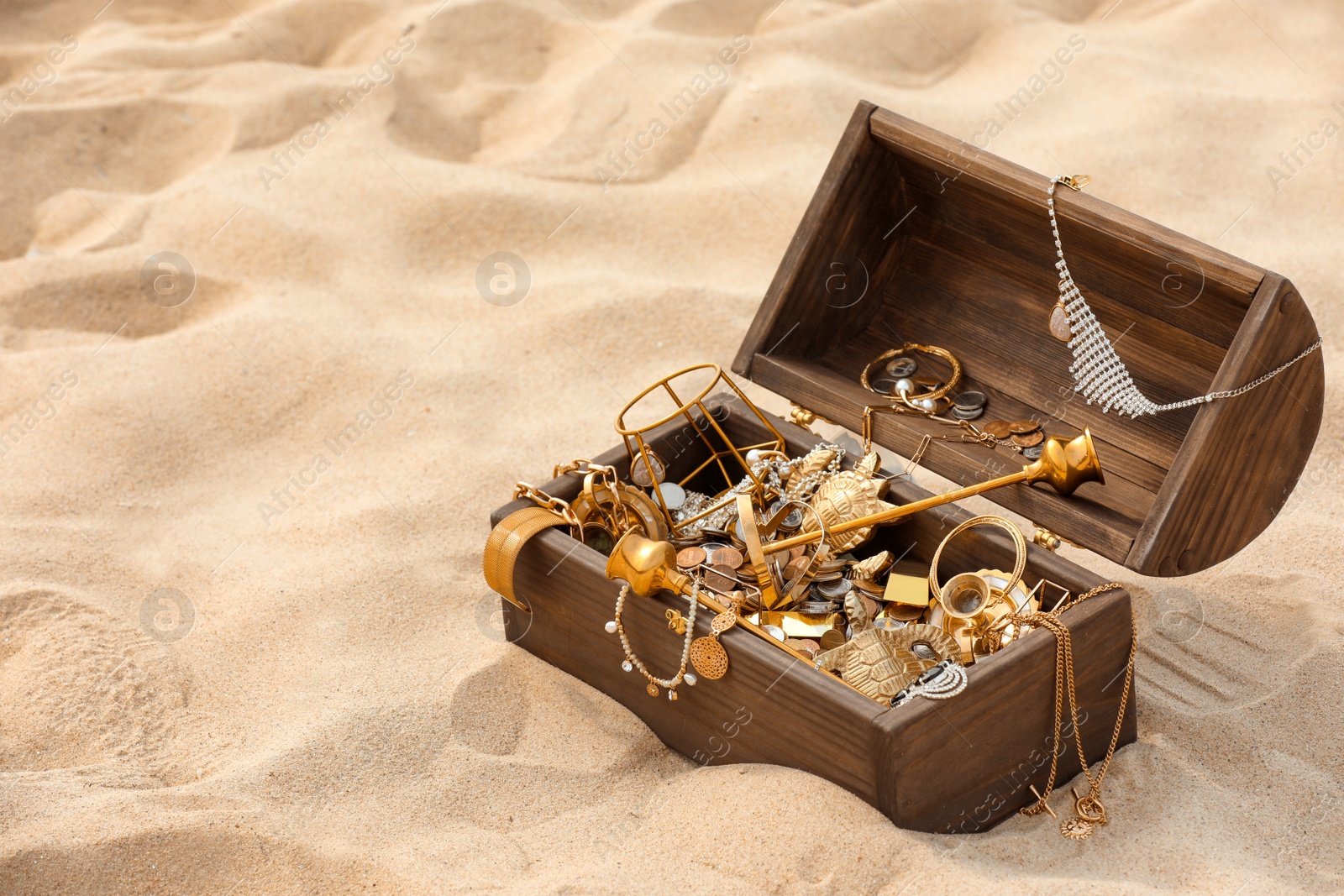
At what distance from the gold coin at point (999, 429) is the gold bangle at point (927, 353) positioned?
12 centimetres

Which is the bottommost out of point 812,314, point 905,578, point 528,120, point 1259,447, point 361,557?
point 361,557

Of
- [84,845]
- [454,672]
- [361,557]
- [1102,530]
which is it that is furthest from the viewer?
[361,557]

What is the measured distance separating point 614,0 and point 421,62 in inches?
32.6

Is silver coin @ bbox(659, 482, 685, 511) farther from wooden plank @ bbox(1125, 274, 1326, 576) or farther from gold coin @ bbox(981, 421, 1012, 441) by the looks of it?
wooden plank @ bbox(1125, 274, 1326, 576)

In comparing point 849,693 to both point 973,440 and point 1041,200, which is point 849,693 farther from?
point 1041,200

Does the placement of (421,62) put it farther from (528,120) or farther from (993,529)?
(993,529)

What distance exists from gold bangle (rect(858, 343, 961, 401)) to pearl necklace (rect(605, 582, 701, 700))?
0.67 metres

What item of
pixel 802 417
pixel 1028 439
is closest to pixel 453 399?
pixel 802 417

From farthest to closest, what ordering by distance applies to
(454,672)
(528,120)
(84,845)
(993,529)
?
1. (528,120)
2. (454,672)
3. (993,529)
4. (84,845)

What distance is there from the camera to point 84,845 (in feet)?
6.55

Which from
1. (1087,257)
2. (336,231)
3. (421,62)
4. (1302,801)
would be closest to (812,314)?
(1087,257)

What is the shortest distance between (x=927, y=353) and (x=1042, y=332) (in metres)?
0.24

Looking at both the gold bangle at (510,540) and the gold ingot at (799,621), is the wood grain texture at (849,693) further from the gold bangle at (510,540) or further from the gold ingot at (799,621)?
the gold ingot at (799,621)

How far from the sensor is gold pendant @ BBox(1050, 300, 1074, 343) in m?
2.40
